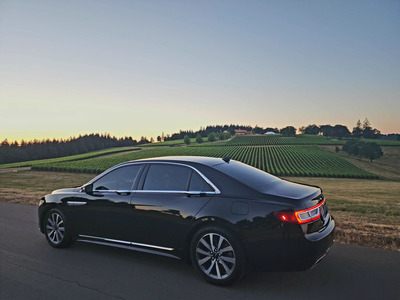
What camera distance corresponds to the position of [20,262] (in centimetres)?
475

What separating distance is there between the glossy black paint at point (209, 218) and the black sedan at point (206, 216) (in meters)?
0.01

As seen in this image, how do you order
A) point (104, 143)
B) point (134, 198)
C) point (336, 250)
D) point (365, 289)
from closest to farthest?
1. point (365, 289)
2. point (134, 198)
3. point (336, 250)
4. point (104, 143)

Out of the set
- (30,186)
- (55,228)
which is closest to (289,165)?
(30,186)

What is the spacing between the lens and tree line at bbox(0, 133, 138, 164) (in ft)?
323

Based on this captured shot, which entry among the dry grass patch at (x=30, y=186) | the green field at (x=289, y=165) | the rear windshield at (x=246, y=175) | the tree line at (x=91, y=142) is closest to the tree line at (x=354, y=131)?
the tree line at (x=91, y=142)

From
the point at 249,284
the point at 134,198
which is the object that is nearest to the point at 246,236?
the point at 249,284

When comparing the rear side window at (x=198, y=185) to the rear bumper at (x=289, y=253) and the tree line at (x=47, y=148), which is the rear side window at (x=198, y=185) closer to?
the rear bumper at (x=289, y=253)

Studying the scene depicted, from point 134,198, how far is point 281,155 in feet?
265

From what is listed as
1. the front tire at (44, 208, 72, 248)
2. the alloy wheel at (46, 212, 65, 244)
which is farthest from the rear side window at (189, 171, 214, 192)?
the alloy wheel at (46, 212, 65, 244)

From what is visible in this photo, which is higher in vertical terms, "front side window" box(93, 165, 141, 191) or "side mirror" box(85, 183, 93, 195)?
"front side window" box(93, 165, 141, 191)

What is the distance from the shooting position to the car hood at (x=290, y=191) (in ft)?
12.7

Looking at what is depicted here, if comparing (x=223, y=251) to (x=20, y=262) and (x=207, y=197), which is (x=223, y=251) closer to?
(x=207, y=197)

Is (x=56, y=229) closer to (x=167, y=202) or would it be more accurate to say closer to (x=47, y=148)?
(x=167, y=202)

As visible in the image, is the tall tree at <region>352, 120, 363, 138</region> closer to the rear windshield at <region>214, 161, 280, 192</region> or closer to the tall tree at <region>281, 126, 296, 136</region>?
the tall tree at <region>281, 126, 296, 136</region>
